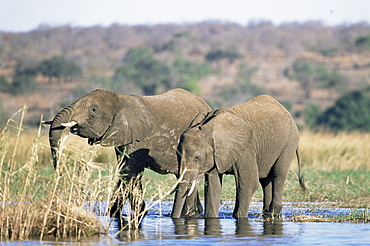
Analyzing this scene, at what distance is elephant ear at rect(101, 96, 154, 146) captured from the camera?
1026 cm

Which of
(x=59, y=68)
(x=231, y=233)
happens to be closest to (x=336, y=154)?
(x=231, y=233)

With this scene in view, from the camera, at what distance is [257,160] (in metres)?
10.3

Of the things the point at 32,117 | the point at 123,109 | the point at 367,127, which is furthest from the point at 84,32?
the point at 123,109

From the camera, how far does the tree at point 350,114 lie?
137 feet

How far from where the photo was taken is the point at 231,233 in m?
8.59

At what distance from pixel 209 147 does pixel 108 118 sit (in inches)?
62.4

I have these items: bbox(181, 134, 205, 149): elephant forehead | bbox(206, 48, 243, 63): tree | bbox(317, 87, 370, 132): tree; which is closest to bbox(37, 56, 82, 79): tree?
bbox(206, 48, 243, 63): tree

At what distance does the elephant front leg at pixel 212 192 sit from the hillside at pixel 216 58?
3101 centimetres

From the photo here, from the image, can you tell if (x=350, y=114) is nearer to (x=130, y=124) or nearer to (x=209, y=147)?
(x=130, y=124)

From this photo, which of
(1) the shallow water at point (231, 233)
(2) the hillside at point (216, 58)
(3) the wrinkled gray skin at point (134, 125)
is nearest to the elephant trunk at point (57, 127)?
(3) the wrinkled gray skin at point (134, 125)

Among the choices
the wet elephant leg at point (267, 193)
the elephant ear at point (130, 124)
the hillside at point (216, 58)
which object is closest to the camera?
the elephant ear at point (130, 124)

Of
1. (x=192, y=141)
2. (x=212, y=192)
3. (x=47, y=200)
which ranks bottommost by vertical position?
(x=47, y=200)

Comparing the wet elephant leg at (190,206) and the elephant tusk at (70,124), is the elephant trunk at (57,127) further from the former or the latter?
the wet elephant leg at (190,206)

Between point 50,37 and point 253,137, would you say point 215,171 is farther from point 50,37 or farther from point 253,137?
point 50,37
